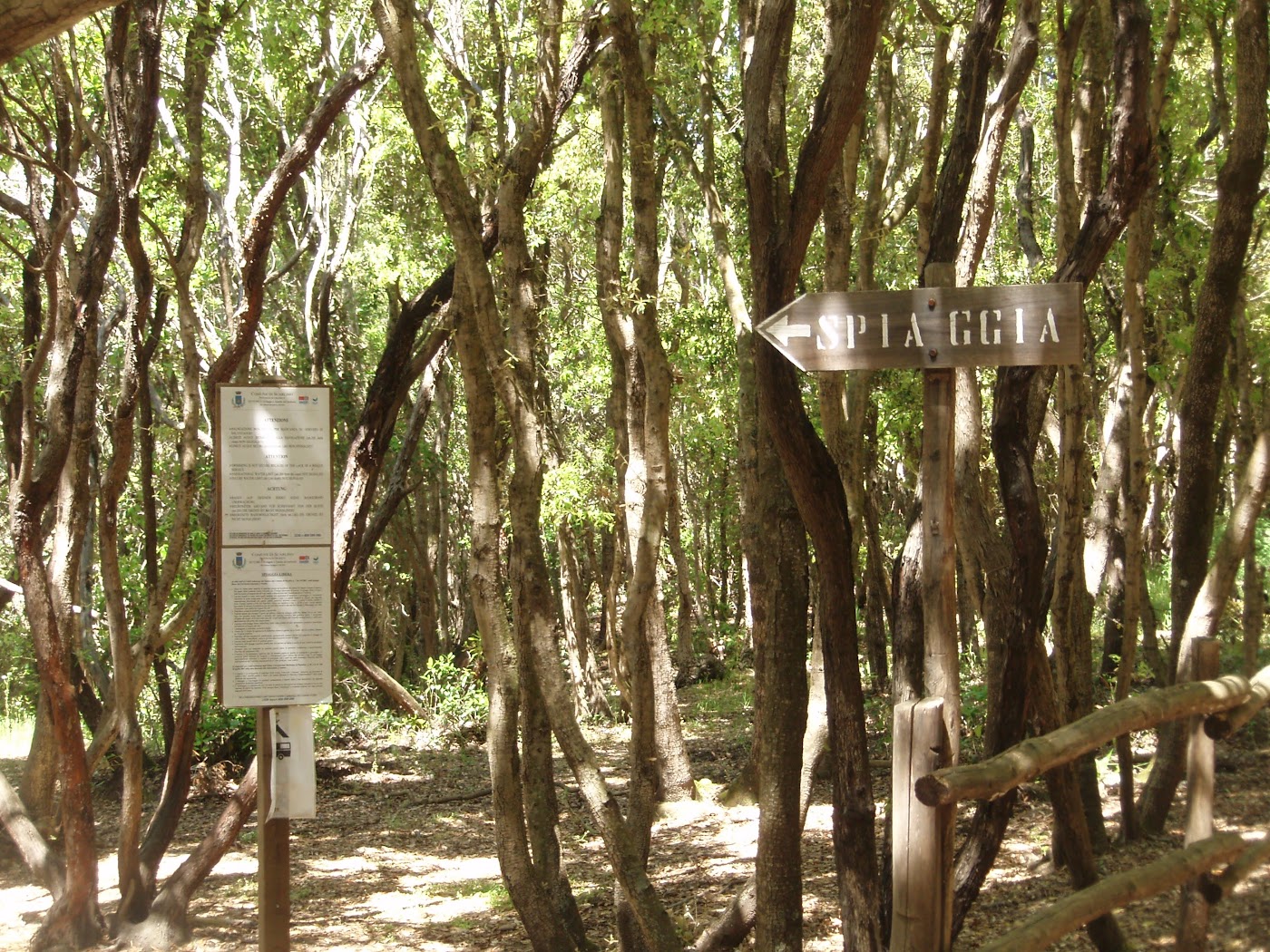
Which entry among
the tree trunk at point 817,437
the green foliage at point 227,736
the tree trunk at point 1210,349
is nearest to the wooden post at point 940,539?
the tree trunk at point 817,437

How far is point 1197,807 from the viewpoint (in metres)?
4.36

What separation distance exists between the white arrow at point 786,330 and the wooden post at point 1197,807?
2.02m

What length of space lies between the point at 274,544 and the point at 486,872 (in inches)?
208

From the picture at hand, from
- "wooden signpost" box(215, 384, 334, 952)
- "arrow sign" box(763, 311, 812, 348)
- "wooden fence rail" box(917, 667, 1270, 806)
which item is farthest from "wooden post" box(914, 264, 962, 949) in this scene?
"wooden signpost" box(215, 384, 334, 952)

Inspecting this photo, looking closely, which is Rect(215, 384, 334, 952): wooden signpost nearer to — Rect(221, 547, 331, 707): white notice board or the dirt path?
Rect(221, 547, 331, 707): white notice board

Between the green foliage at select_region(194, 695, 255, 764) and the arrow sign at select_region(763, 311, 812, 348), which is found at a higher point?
the arrow sign at select_region(763, 311, 812, 348)

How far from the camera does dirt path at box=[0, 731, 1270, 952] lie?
21.9ft

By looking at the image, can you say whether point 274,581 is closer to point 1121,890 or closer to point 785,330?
point 785,330

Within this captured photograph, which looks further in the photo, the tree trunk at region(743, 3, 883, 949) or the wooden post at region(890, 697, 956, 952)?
the tree trunk at region(743, 3, 883, 949)

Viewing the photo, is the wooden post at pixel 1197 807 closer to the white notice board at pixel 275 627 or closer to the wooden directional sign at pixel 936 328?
the wooden directional sign at pixel 936 328

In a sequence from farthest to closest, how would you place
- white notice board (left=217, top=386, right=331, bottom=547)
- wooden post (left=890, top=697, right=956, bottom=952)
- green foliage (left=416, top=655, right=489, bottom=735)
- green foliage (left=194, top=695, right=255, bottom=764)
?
green foliage (left=416, top=655, right=489, bottom=735) → green foliage (left=194, top=695, right=255, bottom=764) → white notice board (left=217, top=386, right=331, bottom=547) → wooden post (left=890, top=697, right=956, bottom=952)

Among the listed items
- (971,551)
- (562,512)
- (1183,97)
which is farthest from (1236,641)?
(971,551)

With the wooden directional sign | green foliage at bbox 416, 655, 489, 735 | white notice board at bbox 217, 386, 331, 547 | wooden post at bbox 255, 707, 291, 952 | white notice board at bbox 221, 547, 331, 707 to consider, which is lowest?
green foliage at bbox 416, 655, 489, 735

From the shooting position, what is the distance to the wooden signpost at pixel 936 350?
11.1 feet
